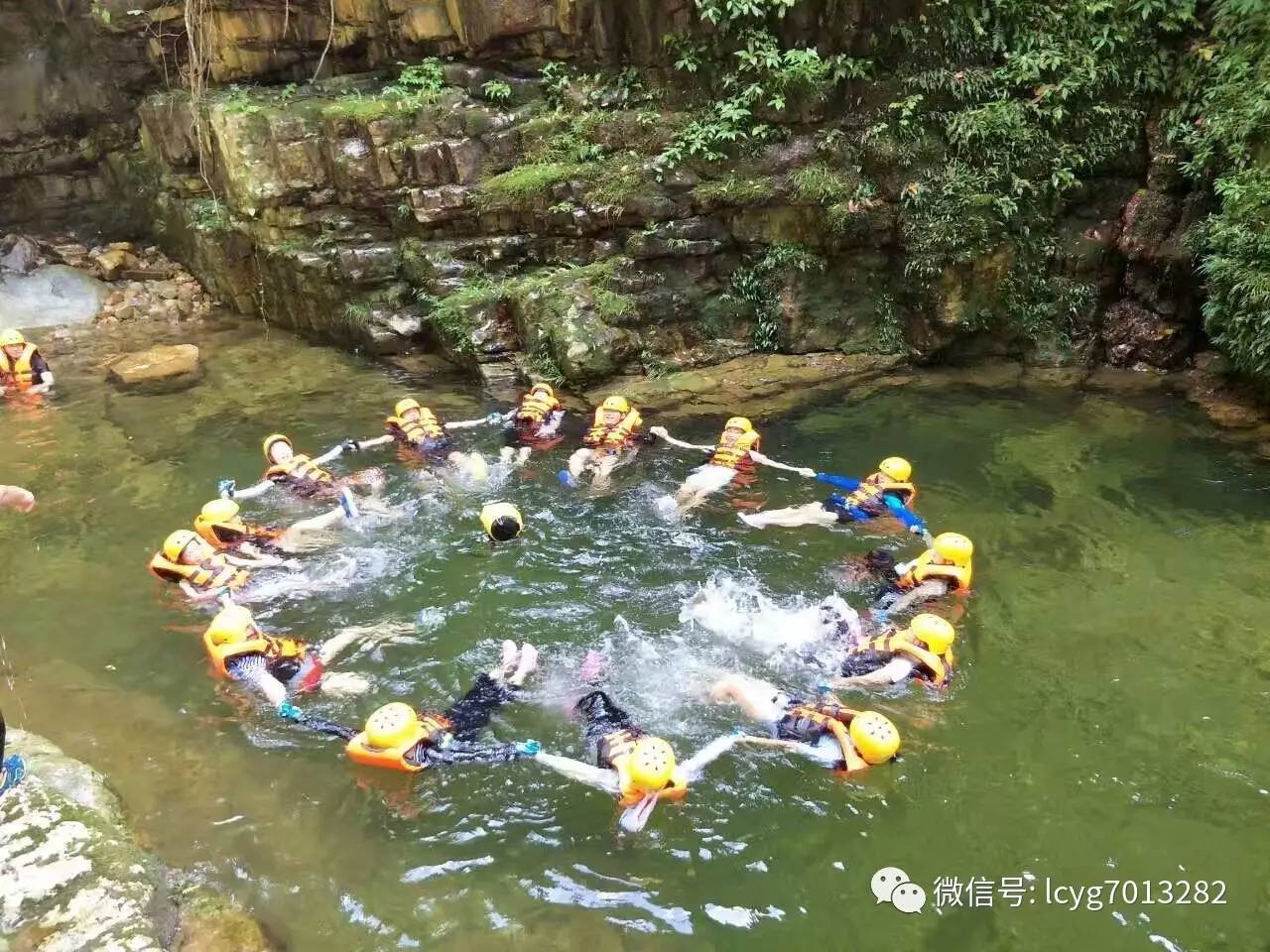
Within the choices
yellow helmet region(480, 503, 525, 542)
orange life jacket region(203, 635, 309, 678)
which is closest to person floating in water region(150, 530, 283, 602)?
orange life jacket region(203, 635, 309, 678)

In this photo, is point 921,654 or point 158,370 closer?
point 921,654

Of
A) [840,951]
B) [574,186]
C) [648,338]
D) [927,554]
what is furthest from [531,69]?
[840,951]

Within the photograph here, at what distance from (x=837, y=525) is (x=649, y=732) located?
3.51 metres

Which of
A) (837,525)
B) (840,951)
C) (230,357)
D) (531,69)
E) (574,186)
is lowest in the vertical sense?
(840,951)

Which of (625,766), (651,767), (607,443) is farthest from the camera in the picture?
(607,443)

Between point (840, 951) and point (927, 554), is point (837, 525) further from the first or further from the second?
point (840, 951)

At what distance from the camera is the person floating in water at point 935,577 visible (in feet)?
23.2

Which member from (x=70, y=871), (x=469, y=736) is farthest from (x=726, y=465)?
(x=70, y=871)

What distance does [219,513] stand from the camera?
7906 mm

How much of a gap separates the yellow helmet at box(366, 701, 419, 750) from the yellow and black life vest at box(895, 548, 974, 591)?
4.32m

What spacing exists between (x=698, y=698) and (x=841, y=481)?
350cm

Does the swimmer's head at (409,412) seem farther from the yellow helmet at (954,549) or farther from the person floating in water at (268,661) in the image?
the yellow helmet at (954,549)

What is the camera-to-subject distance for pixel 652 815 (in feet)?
17.7

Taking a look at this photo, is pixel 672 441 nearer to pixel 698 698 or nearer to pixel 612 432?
pixel 612 432
